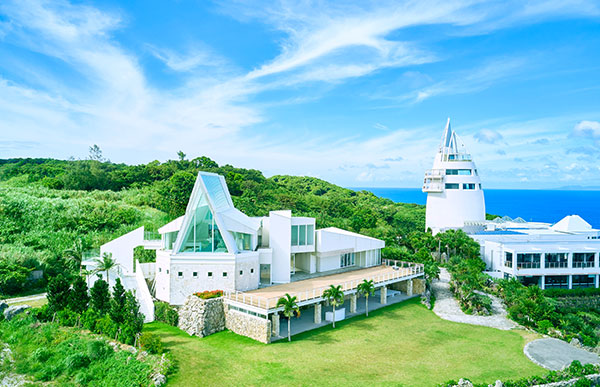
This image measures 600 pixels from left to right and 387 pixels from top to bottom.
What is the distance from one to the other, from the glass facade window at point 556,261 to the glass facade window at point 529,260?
850 mm

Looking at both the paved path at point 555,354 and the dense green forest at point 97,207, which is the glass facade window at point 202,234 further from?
the paved path at point 555,354

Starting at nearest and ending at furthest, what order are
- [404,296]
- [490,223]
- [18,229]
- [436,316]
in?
[436,316] → [404,296] → [18,229] → [490,223]

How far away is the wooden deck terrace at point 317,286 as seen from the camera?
81.6ft

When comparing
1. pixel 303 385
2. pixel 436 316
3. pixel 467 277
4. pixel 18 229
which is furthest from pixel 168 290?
pixel 18 229

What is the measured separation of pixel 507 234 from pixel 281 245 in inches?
1094

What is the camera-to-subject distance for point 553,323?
92.8 feet

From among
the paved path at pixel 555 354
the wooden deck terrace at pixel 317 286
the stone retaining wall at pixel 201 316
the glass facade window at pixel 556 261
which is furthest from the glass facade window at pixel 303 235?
the glass facade window at pixel 556 261

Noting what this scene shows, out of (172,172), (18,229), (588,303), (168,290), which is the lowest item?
(588,303)

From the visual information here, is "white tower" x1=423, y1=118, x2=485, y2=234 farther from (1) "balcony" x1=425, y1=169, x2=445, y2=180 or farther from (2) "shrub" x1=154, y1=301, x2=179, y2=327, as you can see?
(2) "shrub" x1=154, y1=301, x2=179, y2=327

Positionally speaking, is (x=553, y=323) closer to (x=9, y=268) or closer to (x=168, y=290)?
(x=168, y=290)

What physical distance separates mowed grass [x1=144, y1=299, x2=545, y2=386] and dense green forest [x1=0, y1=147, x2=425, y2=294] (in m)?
16.7

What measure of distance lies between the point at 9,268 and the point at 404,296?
32404mm

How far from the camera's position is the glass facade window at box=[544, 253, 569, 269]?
37000mm

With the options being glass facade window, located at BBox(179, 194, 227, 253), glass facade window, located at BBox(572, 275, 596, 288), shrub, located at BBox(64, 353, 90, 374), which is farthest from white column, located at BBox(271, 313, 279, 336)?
glass facade window, located at BBox(572, 275, 596, 288)
